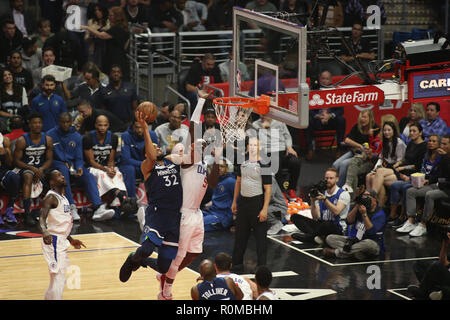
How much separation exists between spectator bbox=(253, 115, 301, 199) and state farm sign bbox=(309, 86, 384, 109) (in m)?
4.34

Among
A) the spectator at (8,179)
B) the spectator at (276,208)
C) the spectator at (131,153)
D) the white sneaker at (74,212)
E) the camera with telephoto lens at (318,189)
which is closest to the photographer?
the camera with telephoto lens at (318,189)

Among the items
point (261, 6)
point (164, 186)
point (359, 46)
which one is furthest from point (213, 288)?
point (261, 6)

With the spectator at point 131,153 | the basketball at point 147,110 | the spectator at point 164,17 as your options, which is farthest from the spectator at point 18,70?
the basketball at point 147,110

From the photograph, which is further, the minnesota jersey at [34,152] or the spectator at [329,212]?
the minnesota jersey at [34,152]

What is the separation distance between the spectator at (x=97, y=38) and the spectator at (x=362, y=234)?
7.32 m

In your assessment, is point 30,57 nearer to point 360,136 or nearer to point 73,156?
point 73,156

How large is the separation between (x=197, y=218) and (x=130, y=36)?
8144 millimetres

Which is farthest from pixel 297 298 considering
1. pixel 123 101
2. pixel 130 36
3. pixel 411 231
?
pixel 130 36

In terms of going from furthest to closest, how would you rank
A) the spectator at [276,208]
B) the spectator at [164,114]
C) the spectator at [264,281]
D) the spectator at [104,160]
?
the spectator at [164,114] < the spectator at [104,160] < the spectator at [276,208] < the spectator at [264,281]

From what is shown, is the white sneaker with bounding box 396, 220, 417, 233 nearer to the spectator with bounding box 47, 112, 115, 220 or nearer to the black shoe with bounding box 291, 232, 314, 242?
the black shoe with bounding box 291, 232, 314, 242

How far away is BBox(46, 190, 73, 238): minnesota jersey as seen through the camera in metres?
9.22

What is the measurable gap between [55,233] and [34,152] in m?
4.65

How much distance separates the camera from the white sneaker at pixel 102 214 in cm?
1385

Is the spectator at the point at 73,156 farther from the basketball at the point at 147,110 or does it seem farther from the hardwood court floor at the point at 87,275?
the basketball at the point at 147,110
